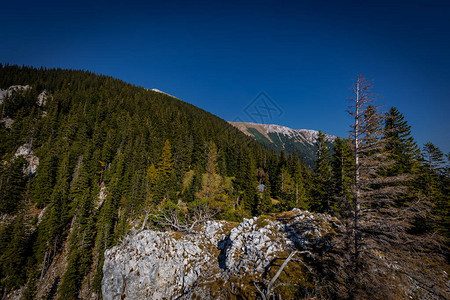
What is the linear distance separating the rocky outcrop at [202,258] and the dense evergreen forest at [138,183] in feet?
9.22

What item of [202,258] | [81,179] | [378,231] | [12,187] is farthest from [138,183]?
[378,231]

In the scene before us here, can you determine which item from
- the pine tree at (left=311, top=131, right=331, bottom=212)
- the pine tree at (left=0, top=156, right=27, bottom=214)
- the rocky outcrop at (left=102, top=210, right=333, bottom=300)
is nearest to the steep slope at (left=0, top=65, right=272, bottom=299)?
the pine tree at (left=0, top=156, right=27, bottom=214)

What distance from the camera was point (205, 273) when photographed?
13219mm

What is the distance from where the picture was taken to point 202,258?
47.5 ft

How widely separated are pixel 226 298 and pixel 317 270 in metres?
6.10

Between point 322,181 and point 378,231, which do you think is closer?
point 378,231

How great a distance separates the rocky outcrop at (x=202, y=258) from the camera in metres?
12.0

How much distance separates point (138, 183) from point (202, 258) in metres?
33.1

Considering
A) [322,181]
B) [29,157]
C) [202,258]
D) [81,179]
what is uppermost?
[322,181]

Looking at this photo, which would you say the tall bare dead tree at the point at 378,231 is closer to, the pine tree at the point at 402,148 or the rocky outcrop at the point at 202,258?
the rocky outcrop at the point at 202,258

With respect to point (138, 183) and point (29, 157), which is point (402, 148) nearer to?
point (138, 183)

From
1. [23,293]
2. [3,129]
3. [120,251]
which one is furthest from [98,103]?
[120,251]

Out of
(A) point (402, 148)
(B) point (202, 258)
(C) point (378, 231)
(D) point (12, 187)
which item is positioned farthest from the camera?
(D) point (12, 187)

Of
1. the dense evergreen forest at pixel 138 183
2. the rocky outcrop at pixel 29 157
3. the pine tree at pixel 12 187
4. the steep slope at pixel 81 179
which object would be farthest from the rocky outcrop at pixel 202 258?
the rocky outcrop at pixel 29 157
